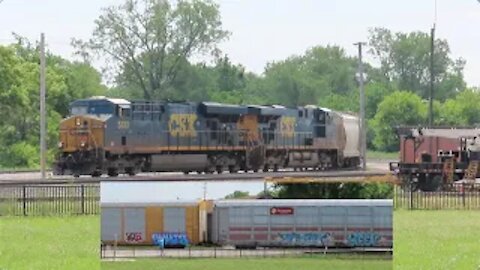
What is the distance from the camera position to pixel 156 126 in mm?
3898

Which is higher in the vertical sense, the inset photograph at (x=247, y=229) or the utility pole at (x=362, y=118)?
the utility pole at (x=362, y=118)

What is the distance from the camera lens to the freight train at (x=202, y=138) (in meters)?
3.73

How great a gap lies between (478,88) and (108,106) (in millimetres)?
1549

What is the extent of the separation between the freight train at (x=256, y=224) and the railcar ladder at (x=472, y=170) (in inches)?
39.1

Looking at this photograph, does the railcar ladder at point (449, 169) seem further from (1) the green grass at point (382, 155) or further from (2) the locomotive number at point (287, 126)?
(2) the locomotive number at point (287, 126)

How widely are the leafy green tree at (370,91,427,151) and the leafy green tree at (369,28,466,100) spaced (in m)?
0.06

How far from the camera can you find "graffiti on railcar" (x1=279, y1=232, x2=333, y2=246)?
3.39m

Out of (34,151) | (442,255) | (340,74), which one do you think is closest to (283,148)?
(340,74)

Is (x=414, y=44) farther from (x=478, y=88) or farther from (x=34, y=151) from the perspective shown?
(x=34, y=151)

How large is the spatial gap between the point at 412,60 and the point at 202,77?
898 mm

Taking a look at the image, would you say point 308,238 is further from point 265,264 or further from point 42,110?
point 42,110

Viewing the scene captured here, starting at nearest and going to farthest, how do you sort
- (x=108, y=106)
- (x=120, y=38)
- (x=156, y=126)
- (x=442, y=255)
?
1. (x=120, y=38)
2. (x=108, y=106)
3. (x=156, y=126)
4. (x=442, y=255)

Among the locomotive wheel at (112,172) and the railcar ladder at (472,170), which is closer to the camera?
the locomotive wheel at (112,172)

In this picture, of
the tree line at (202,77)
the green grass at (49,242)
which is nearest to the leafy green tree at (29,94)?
the tree line at (202,77)
